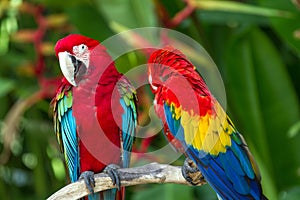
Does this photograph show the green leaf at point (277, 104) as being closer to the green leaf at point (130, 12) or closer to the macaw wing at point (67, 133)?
the green leaf at point (130, 12)

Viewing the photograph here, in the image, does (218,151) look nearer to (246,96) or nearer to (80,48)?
(80,48)

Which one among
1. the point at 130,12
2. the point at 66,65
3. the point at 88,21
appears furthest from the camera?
the point at 88,21

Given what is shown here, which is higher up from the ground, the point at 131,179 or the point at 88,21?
the point at 88,21

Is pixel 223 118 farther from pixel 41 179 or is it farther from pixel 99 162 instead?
pixel 41 179

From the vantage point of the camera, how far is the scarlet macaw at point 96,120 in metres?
0.43

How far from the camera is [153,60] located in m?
0.41

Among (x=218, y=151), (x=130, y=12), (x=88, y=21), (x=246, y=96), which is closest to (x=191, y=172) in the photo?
(x=218, y=151)

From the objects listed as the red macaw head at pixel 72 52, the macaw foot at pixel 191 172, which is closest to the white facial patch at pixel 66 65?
the red macaw head at pixel 72 52

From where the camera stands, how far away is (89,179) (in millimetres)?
460

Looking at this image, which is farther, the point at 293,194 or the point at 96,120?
the point at 293,194

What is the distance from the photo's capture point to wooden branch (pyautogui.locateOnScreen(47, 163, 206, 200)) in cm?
45

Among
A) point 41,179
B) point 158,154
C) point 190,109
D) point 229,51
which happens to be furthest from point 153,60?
point 41,179

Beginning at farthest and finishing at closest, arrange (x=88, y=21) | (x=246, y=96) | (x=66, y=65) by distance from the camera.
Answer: (x=88, y=21)
(x=246, y=96)
(x=66, y=65)

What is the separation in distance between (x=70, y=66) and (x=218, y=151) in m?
0.11
